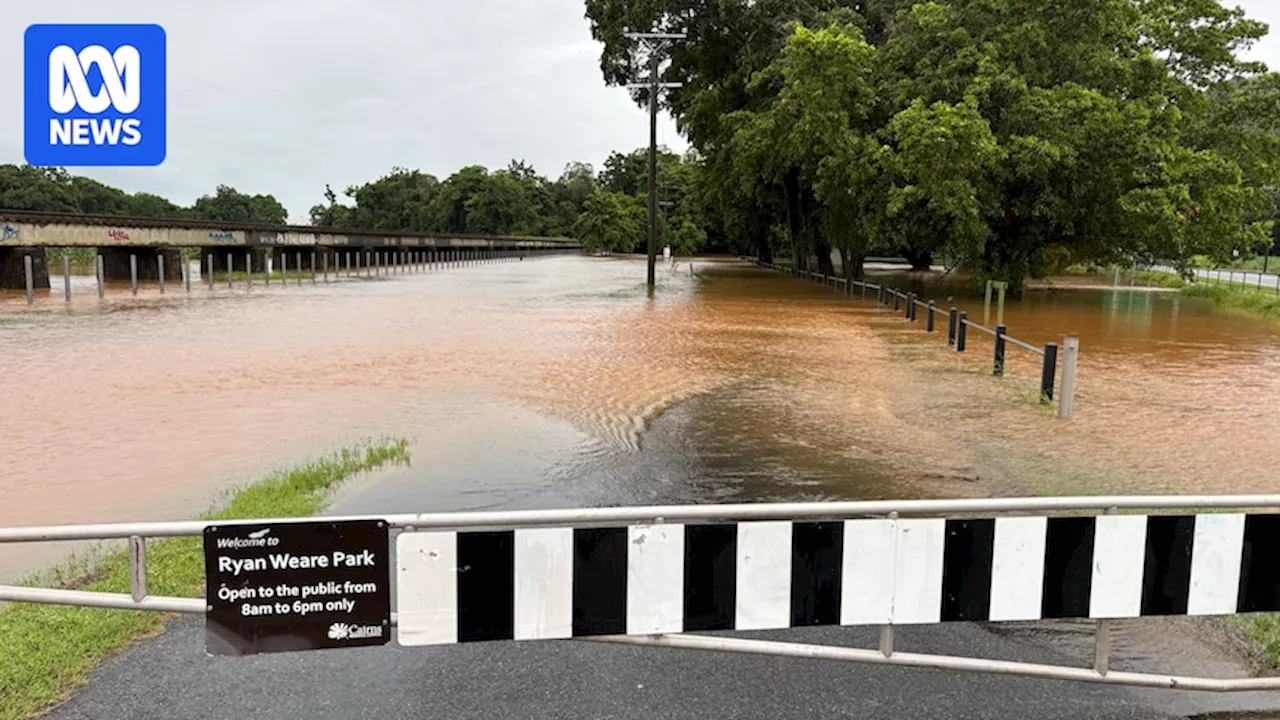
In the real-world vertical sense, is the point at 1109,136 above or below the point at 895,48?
below

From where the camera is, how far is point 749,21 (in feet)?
113

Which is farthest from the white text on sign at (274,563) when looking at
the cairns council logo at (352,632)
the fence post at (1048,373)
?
the fence post at (1048,373)

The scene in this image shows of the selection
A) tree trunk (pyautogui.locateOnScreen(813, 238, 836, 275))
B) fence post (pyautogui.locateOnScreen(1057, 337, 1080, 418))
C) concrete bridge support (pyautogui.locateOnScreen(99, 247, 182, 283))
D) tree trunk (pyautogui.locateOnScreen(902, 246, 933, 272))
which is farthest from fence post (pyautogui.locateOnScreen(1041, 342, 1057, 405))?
tree trunk (pyautogui.locateOnScreen(902, 246, 933, 272))

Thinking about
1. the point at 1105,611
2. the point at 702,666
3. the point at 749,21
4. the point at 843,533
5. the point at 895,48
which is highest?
the point at 749,21

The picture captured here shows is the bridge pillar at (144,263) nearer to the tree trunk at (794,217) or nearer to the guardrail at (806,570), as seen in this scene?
the tree trunk at (794,217)

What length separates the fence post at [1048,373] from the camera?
Answer: 10406mm

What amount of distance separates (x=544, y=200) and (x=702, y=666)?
387ft

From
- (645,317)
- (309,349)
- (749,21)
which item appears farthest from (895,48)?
(309,349)

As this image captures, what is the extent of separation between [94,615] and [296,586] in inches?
73.0

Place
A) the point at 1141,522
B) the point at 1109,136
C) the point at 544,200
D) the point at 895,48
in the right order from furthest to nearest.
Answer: the point at 544,200, the point at 895,48, the point at 1109,136, the point at 1141,522

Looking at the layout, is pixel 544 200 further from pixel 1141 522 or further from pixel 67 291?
pixel 1141 522

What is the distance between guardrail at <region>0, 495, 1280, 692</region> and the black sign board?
25 millimetres

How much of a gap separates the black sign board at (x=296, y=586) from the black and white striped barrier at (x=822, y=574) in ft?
0.35

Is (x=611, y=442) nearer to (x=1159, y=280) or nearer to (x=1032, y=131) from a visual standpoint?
(x=1032, y=131)
